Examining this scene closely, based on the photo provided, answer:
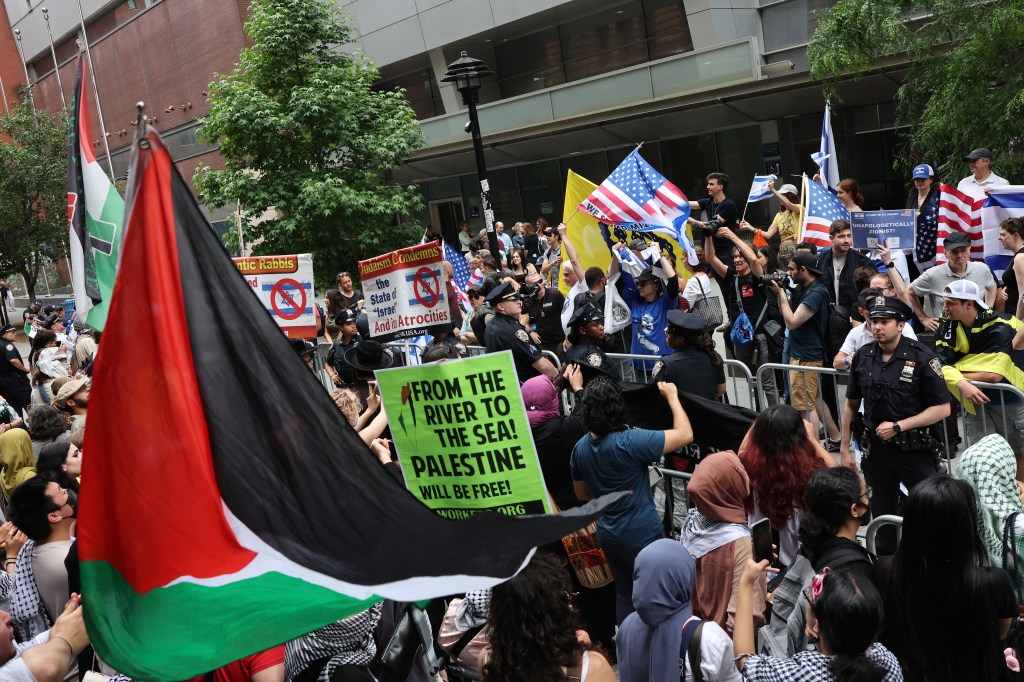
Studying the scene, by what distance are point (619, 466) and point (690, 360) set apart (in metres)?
1.89

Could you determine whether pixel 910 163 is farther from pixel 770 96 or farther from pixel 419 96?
pixel 419 96

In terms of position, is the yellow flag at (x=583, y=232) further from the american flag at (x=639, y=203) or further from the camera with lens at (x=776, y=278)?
the camera with lens at (x=776, y=278)

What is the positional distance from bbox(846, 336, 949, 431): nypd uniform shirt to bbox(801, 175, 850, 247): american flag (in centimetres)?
420

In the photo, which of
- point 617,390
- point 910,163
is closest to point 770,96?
point 910,163

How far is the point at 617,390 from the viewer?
5.46 m

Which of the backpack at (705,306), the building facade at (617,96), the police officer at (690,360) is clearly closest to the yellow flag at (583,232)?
the backpack at (705,306)

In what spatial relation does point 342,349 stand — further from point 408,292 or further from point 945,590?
point 945,590

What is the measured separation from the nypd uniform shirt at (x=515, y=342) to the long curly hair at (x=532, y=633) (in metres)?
5.19

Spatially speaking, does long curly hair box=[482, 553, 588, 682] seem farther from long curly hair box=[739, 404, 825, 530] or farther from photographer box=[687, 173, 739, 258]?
photographer box=[687, 173, 739, 258]

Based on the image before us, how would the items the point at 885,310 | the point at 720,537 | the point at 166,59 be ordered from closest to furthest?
the point at 720,537 < the point at 885,310 < the point at 166,59

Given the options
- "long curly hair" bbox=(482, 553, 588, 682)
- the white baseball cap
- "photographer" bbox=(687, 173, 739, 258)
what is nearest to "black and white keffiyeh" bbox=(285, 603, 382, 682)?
"long curly hair" bbox=(482, 553, 588, 682)

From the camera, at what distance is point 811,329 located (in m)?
8.84

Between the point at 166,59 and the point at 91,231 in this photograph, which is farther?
the point at 166,59

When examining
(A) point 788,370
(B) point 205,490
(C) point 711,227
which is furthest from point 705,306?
(B) point 205,490
